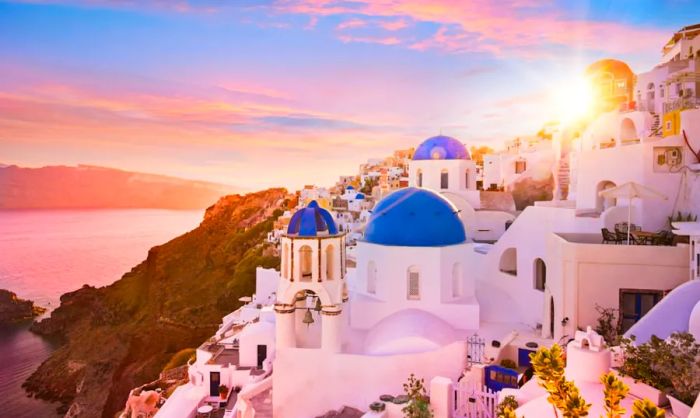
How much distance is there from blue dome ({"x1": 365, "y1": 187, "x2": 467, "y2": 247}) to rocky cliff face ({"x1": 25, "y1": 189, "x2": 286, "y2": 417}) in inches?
1037

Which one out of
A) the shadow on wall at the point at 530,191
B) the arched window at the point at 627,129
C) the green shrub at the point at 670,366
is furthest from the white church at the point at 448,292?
the shadow on wall at the point at 530,191

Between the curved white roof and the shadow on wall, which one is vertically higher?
the shadow on wall

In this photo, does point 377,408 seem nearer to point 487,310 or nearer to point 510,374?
point 510,374

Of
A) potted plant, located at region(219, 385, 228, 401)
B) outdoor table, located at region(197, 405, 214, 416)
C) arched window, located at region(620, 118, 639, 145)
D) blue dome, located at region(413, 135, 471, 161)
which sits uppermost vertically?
arched window, located at region(620, 118, 639, 145)

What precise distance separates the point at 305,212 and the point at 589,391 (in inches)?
312

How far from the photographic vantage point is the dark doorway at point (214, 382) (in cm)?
1647

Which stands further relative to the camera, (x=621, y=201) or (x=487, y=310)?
(x=487, y=310)

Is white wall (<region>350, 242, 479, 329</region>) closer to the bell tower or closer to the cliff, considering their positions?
the bell tower

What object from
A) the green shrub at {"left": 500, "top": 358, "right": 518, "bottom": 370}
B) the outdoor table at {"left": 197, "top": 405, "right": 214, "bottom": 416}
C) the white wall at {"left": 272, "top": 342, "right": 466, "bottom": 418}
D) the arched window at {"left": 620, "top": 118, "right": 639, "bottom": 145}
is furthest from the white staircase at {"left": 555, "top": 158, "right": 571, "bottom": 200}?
the outdoor table at {"left": 197, "top": 405, "right": 214, "bottom": 416}

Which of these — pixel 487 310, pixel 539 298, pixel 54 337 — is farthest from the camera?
pixel 54 337

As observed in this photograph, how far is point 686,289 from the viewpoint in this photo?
9.83 m

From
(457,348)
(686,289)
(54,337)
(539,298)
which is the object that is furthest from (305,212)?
(54,337)

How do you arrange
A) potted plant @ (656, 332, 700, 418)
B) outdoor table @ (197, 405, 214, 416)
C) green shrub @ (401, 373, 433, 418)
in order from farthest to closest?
outdoor table @ (197, 405, 214, 416)
green shrub @ (401, 373, 433, 418)
potted plant @ (656, 332, 700, 418)

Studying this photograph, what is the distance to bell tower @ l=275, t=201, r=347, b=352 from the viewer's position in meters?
12.5
